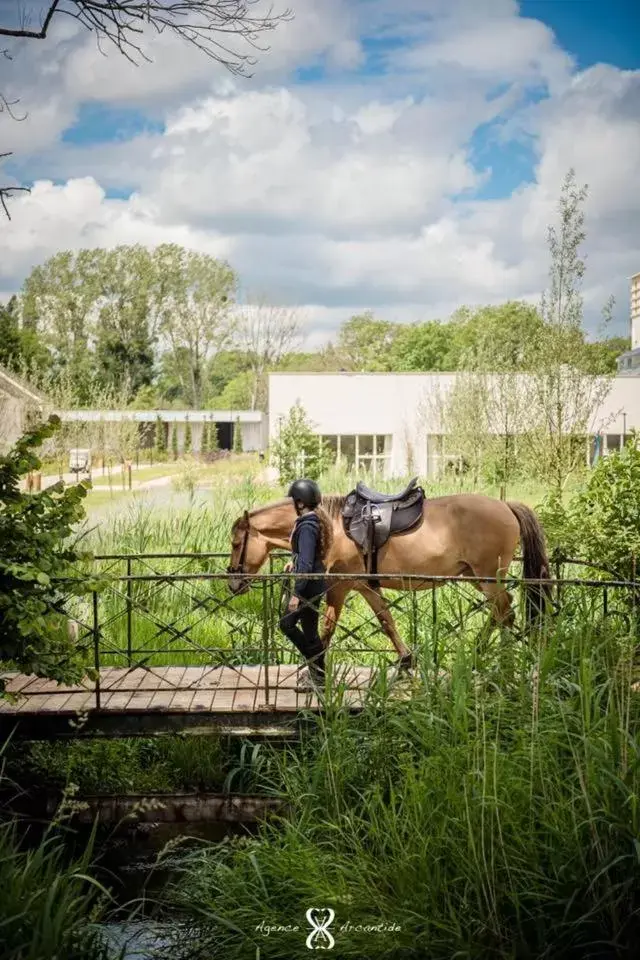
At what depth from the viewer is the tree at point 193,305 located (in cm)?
3672

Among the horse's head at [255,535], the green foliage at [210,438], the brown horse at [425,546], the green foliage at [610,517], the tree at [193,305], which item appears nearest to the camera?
the brown horse at [425,546]

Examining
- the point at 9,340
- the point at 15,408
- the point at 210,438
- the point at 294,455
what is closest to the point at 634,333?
the point at 210,438

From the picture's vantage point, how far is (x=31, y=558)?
3.87m

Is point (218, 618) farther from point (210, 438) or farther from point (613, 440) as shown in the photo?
point (210, 438)

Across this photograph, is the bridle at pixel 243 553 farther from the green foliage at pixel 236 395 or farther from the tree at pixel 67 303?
the green foliage at pixel 236 395

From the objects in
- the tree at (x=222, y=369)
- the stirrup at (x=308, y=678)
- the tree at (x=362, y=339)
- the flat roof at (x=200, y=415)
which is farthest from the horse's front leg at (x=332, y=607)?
the tree at (x=362, y=339)

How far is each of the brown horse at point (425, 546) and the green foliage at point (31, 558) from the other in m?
1.77

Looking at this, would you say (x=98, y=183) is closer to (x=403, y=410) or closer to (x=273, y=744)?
(x=403, y=410)

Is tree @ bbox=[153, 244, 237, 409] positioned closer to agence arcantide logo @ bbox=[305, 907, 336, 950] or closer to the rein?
the rein

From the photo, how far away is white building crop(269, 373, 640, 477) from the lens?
21.1 metres

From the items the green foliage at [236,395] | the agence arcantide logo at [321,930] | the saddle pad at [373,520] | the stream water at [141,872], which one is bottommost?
the stream water at [141,872]

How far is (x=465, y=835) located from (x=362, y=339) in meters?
40.9

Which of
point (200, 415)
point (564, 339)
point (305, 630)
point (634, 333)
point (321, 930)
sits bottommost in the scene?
point (321, 930)

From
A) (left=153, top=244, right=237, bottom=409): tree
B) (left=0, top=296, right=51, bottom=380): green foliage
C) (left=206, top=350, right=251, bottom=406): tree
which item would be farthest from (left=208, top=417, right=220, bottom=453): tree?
(left=206, top=350, right=251, bottom=406): tree
